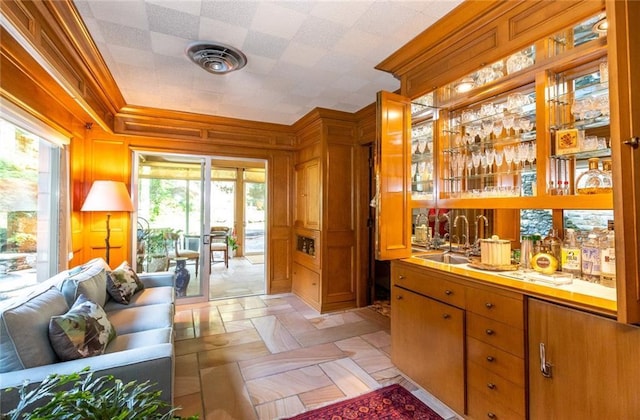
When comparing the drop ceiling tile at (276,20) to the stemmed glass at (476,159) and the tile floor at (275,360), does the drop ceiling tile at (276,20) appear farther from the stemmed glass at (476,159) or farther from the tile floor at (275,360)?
the tile floor at (275,360)

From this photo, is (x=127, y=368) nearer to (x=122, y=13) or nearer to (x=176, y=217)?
(x=122, y=13)

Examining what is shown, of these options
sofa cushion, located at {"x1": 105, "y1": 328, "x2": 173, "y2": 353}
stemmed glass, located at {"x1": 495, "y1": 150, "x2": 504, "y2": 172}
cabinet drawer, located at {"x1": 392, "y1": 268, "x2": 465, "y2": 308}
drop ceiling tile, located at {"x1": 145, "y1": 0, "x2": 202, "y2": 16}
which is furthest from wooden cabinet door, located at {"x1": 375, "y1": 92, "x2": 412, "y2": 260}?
sofa cushion, located at {"x1": 105, "y1": 328, "x2": 173, "y2": 353}

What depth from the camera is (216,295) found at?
466 cm

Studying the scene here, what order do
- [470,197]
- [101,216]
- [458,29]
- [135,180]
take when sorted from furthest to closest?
[135,180]
[101,216]
[470,197]
[458,29]

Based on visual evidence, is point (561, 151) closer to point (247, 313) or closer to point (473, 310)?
point (473, 310)

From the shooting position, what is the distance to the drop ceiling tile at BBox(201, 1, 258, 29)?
186 centimetres

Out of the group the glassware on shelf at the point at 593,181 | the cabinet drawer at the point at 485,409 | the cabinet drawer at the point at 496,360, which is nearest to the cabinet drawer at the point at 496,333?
the cabinet drawer at the point at 496,360

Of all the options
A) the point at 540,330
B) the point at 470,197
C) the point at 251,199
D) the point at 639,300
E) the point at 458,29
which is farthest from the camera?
the point at 251,199

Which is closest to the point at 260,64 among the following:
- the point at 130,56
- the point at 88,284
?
the point at 130,56

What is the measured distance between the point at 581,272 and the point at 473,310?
0.67 metres

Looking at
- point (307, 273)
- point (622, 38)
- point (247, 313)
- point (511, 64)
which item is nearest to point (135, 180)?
point (247, 313)

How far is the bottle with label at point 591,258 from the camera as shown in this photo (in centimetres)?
167

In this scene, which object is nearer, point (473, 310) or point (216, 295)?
point (473, 310)

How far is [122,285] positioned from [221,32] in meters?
2.42
